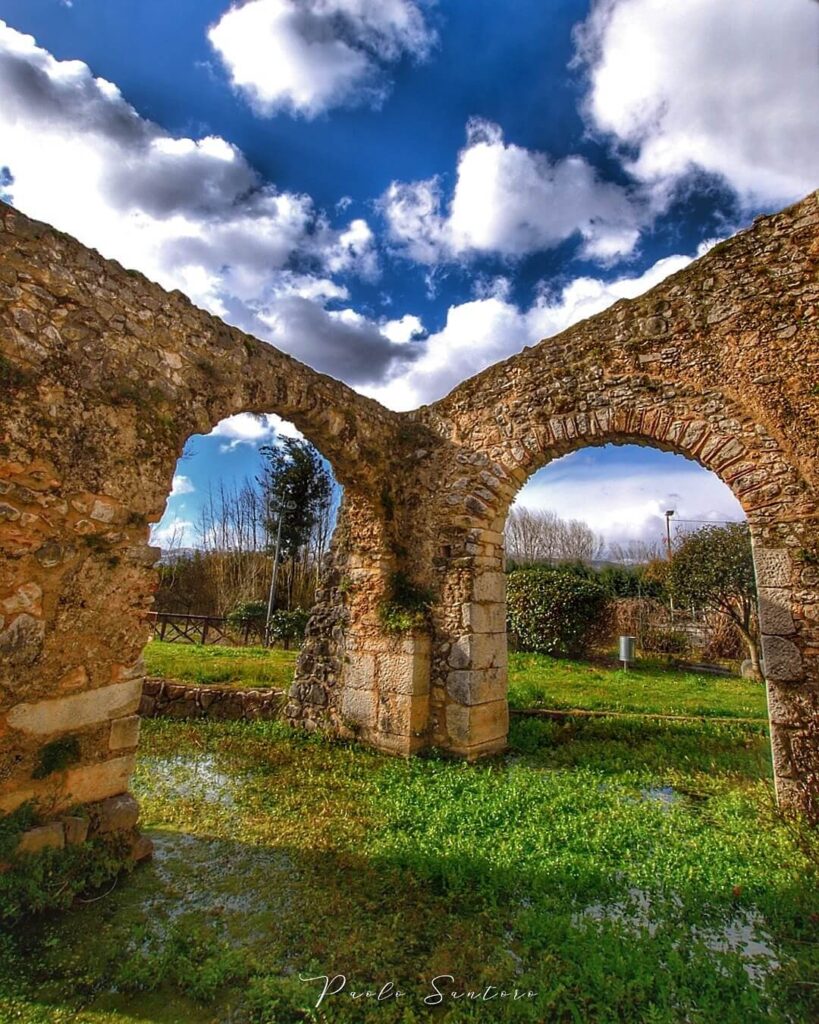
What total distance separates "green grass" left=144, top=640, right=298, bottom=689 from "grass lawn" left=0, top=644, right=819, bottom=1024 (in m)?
2.77

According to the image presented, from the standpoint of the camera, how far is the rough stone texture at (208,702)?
6832mm

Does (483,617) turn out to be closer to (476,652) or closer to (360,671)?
(476,652)

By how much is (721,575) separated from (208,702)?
9871mm

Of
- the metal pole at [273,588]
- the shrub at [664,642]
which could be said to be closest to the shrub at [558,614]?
the shrub at [664,642]

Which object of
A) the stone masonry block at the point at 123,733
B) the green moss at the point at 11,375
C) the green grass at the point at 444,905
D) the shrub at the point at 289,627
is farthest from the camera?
Answer: the shrub at the point at 289,627

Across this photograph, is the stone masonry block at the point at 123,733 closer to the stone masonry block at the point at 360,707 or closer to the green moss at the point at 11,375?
the green moss at the point at 11,375

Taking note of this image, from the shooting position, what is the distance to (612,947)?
2.47 metres

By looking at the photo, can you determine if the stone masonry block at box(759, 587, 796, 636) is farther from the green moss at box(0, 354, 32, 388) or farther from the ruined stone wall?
the green moss at box(0, 354, 32, 388)

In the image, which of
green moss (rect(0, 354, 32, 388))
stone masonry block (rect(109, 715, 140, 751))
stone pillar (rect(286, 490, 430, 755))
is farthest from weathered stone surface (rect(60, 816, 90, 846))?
stone pillar (rect(286, 490, 430, 755))

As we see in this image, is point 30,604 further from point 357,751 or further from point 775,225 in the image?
point 775,225

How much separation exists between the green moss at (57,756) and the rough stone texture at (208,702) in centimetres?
378

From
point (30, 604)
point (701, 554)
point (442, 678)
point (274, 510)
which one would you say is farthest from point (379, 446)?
point (274, 510)

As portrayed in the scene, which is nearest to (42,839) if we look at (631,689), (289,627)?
(631,689)

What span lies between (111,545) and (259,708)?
161 inches
